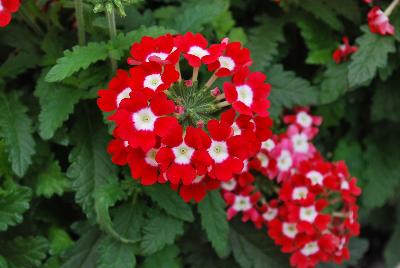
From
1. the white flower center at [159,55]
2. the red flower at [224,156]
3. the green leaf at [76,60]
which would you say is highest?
the white flower center at [159,55]

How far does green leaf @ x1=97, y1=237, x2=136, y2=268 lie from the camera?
186 centimetres

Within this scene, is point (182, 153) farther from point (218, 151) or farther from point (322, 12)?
point (322, 12)

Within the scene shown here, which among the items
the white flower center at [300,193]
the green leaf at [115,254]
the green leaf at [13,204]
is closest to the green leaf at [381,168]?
the white flower center at [300,193]

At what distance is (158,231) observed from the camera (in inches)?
75.0

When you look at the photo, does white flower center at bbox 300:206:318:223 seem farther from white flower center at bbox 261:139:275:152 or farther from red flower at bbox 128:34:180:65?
red flower at bbox 128:34:180:65

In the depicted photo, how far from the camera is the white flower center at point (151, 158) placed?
1.66m

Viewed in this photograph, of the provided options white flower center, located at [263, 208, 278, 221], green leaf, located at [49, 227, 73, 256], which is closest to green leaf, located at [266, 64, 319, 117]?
white flower center, located at [263, 208, 278, 221]

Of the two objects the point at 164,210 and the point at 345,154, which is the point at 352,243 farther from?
the point at 164,210

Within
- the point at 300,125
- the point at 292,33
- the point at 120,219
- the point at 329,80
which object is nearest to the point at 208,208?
the point at 120,219

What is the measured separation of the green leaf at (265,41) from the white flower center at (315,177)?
0.51 metres

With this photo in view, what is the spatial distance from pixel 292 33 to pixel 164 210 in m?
1.28

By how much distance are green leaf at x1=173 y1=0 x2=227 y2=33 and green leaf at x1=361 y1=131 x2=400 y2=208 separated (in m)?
1.19

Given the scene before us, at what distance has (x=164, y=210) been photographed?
1966 mm

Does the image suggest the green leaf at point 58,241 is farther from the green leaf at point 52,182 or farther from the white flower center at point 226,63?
the white flower center at point 226,63
